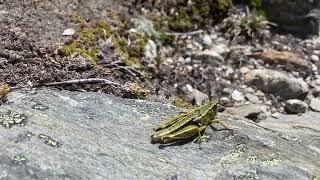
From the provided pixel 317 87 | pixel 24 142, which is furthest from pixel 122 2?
pixel 24 142

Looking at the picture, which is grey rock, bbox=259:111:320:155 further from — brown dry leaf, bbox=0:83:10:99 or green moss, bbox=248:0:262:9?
brown dry leaf, bbox=0:83:10:99

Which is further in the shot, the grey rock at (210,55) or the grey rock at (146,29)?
the grey rock at (210,55)

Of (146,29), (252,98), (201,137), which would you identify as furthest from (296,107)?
(201,137)

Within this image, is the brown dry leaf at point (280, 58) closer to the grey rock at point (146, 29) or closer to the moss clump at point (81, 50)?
the grey rock at point (146, 29)

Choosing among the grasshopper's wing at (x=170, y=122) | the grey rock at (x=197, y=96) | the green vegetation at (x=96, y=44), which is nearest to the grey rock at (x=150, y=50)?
the green vegetation at (x=96, y=44)

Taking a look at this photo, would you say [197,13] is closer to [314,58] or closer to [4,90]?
[314,58]

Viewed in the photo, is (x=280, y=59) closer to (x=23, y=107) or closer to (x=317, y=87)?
(x=317, y=87)
